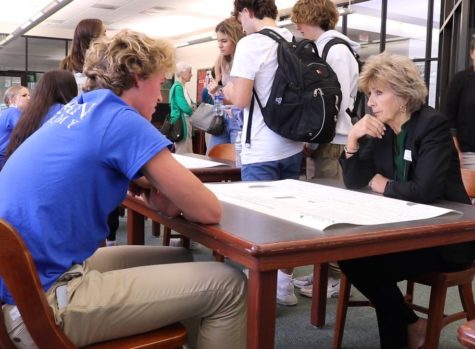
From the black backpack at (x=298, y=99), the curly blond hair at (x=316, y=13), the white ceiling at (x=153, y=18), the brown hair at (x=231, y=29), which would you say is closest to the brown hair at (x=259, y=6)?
the black backpack at (x=298, y=99)

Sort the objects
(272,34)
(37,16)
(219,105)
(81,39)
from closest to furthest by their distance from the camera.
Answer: (272,34), (81,39), (219,105), (37,16)

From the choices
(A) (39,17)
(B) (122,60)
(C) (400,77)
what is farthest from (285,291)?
(A) (39,17)

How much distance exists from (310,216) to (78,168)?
53 cm

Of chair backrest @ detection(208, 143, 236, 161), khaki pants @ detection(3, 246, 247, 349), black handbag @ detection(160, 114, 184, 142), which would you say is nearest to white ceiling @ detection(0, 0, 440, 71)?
black handbag @ detection(160, 114, 184, 142)

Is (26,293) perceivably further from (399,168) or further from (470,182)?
(470,182)

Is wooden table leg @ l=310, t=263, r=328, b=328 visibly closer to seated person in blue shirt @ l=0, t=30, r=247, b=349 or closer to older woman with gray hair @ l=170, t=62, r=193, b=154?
seated person in blue shirt @ l=0, t=30, r=247, b=349

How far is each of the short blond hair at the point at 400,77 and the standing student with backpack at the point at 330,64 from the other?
553 millimetres

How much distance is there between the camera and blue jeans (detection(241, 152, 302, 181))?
2.15 metres

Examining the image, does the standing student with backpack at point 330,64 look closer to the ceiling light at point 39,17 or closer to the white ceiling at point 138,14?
the white ceiling at point 138,14

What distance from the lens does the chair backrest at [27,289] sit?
37.3 inches

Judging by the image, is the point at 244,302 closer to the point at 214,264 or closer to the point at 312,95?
the point at 214,264

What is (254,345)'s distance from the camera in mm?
1068

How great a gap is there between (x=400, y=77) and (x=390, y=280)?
2.18ft

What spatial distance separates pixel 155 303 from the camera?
3.77 feet
